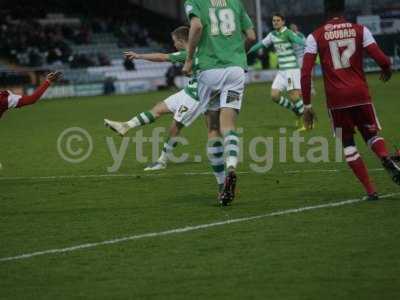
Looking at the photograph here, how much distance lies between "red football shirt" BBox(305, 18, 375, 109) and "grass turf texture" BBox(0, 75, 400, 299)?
43.1 inches

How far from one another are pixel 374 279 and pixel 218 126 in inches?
170

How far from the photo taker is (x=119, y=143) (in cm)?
1967

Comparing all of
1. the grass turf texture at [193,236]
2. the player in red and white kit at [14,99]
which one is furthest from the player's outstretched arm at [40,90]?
the grass turf texture at [193,236]

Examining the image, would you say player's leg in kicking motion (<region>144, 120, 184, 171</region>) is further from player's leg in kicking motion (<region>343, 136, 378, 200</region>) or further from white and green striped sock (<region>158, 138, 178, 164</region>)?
player's leg in kicking motion (<region>343, 136, 378, 200</region>)

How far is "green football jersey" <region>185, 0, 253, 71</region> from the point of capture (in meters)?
10.7

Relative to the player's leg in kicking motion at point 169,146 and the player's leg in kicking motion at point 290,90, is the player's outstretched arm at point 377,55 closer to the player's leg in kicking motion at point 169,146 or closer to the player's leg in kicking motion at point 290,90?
the player's leg in kicking motion at point 169,146

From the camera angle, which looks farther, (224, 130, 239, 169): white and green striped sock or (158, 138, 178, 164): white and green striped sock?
(158, 138, 178, 164): white and green striped sock

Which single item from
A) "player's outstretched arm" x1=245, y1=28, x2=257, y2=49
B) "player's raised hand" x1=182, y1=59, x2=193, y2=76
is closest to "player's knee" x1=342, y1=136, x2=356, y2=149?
"player's outstretched arm" x1=245, y1=28, x2=257, y2=49

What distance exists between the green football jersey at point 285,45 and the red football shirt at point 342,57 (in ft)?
37.4

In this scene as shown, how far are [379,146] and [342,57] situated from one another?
98 cm

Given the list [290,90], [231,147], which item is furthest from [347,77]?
[290,90]

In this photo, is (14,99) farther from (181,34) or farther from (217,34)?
(217,34)

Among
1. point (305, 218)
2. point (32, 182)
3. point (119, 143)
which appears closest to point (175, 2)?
point (119, 143)

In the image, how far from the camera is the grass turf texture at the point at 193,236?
22.9 ft
